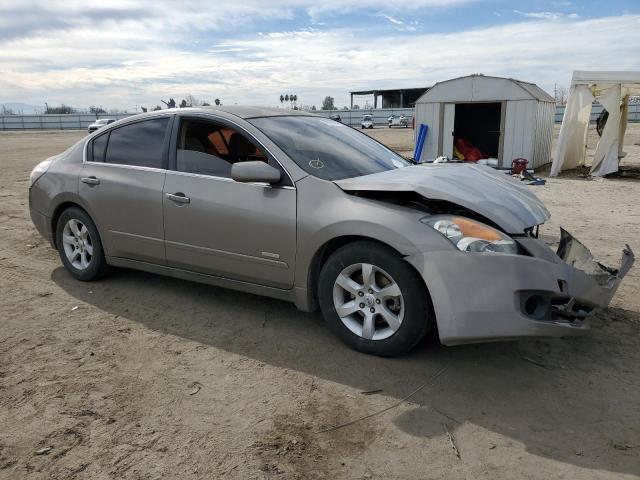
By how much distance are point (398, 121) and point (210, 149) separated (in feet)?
168

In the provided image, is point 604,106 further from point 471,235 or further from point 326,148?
point 471,235

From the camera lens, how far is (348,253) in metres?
3.52

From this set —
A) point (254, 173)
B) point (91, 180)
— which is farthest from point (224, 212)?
point (91, 180)

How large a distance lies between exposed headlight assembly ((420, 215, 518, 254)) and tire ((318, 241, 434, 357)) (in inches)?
12.3

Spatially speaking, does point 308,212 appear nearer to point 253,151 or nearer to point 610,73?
point 253,151

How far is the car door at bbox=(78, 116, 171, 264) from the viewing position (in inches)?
176

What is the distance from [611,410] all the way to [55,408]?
3106mm

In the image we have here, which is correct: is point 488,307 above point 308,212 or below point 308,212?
below

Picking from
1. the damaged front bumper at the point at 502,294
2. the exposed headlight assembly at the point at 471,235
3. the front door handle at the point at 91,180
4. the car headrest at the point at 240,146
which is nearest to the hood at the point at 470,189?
the exposed headlight assembly at the point at 471,235

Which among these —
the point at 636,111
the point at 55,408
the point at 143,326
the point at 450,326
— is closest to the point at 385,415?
the point at 450,326

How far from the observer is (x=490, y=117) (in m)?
16.9

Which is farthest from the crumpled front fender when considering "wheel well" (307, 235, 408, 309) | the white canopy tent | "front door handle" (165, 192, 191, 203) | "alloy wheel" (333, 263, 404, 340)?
the white canopy tent

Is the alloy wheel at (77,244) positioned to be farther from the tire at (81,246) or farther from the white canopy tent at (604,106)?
the white canopy tent at (604,106)

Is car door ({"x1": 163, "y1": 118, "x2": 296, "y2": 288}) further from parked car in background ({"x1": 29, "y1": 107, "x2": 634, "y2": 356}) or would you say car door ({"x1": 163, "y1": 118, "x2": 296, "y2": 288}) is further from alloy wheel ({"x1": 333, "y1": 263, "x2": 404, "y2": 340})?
alloy wheel ({"x1": 333, "y1": 263, "x2": 404, "y2": 340})
